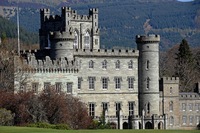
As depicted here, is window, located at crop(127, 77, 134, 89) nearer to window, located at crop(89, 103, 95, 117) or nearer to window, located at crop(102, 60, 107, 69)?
window, located at crop(102, 60, 107, 69)

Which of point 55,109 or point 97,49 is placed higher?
point 97,49

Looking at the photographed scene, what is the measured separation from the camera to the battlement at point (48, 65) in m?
86.7

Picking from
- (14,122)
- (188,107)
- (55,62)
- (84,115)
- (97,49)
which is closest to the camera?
(14,122)

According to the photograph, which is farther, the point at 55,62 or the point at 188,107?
the point at 188,107

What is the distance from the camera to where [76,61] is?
3580 inches

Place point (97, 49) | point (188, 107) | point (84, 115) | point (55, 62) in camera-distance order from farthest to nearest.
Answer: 1. point (188, 107)
2. point (97, 49)
3. point (55, 62)
4. point (84, 115)

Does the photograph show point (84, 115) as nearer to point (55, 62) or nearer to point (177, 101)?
point (55, 62)

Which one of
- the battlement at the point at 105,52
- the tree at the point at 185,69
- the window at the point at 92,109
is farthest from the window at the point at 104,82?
the tree at the point at 185,69

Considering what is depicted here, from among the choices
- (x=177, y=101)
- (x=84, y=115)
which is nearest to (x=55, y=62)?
(x=84, y=115)

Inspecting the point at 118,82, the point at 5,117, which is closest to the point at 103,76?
the point at 118,82

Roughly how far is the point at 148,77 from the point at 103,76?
5346 mm

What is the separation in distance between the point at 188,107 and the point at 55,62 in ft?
72.4

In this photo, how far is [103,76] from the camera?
94625 mm

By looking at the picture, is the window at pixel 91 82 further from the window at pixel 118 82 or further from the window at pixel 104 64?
the window at pixel 118 82
